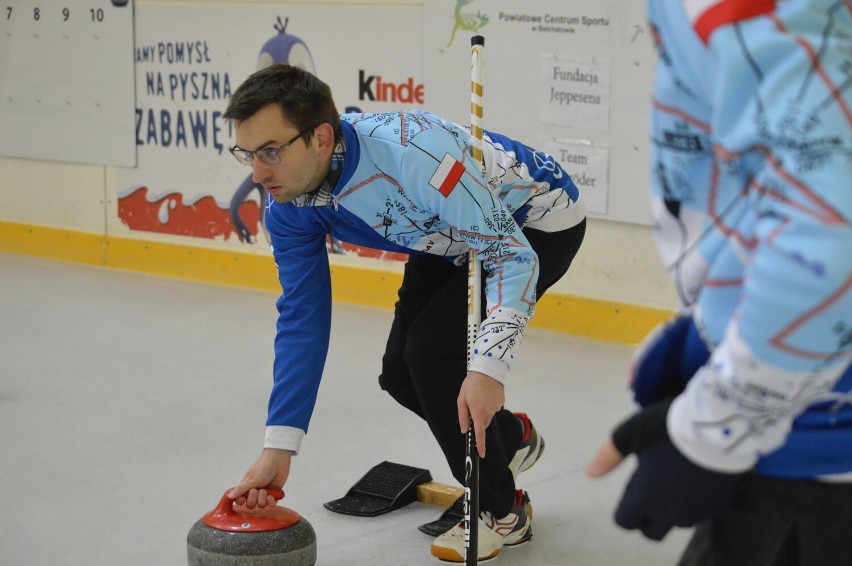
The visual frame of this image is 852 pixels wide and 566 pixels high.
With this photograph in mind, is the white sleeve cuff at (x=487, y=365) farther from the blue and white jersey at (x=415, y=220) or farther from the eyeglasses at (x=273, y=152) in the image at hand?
the eyeglasses at (x=273, y=152)

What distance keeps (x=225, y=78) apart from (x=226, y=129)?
242 mm

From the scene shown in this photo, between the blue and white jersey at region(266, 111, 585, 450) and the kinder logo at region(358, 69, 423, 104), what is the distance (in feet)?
8.43

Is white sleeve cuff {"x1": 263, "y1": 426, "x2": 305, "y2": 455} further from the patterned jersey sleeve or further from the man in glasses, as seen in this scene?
the patterned jersey sleeve

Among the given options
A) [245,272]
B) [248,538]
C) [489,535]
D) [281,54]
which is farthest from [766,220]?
[245,272]

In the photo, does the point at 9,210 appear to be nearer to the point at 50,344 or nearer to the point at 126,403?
A: the point at 50,344

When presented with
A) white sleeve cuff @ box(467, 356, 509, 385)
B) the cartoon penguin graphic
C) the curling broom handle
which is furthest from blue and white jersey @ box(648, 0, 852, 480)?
the cartoon penguin graphic

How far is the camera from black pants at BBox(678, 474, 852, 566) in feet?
3.46

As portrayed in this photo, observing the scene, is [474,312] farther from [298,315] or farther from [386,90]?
[386,90]

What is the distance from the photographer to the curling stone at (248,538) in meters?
2.27

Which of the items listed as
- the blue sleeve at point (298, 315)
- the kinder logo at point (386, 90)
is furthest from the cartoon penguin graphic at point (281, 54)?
the blue sleeve at point (298, 315)

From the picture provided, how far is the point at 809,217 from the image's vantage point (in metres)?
0.89

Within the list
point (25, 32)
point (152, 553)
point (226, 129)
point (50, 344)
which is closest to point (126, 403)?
point (50, 344)

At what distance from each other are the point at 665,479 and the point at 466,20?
3.99 meters

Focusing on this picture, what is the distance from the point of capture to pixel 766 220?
926mm
